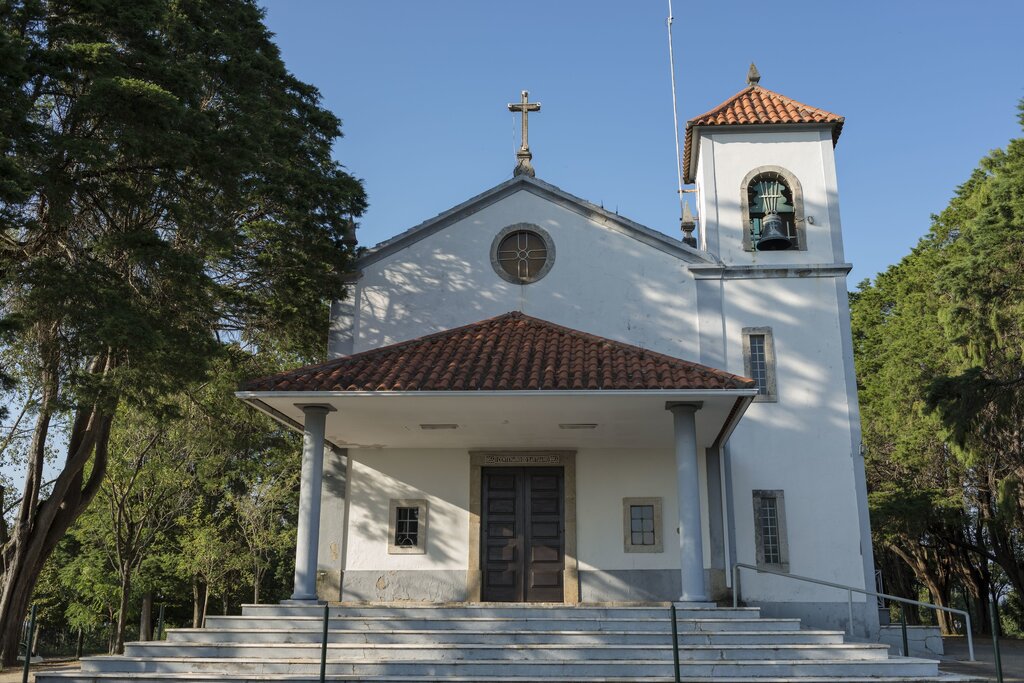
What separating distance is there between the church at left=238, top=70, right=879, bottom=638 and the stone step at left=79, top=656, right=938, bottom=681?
2751 mm

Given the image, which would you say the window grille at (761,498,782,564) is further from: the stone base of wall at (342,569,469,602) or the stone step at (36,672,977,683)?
the stone base of wall at (342,569,469,602)

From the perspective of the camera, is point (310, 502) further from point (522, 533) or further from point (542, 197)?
point (542, 197)

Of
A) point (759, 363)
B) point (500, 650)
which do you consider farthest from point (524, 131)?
point (500, 650)

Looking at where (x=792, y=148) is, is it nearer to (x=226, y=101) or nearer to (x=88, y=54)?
(x=226, y=101)

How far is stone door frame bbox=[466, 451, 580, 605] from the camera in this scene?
15.0 meters

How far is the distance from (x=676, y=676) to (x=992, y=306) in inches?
582

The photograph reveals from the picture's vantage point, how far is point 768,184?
56.3 feet

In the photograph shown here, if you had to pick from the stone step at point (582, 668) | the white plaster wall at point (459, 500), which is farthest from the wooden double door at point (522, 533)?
the stone step at point (582, 668)

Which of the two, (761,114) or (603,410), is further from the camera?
(761,114)

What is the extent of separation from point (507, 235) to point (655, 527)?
591 cm

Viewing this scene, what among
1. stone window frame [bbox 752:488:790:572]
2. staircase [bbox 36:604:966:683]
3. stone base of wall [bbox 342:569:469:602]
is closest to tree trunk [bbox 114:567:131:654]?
stone base of wall [bbox 342:569:469:602]

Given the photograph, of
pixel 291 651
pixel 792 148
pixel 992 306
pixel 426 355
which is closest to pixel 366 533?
pixel 426 355

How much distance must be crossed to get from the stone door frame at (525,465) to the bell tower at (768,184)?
4.92 metres

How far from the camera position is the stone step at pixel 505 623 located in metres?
11.5
